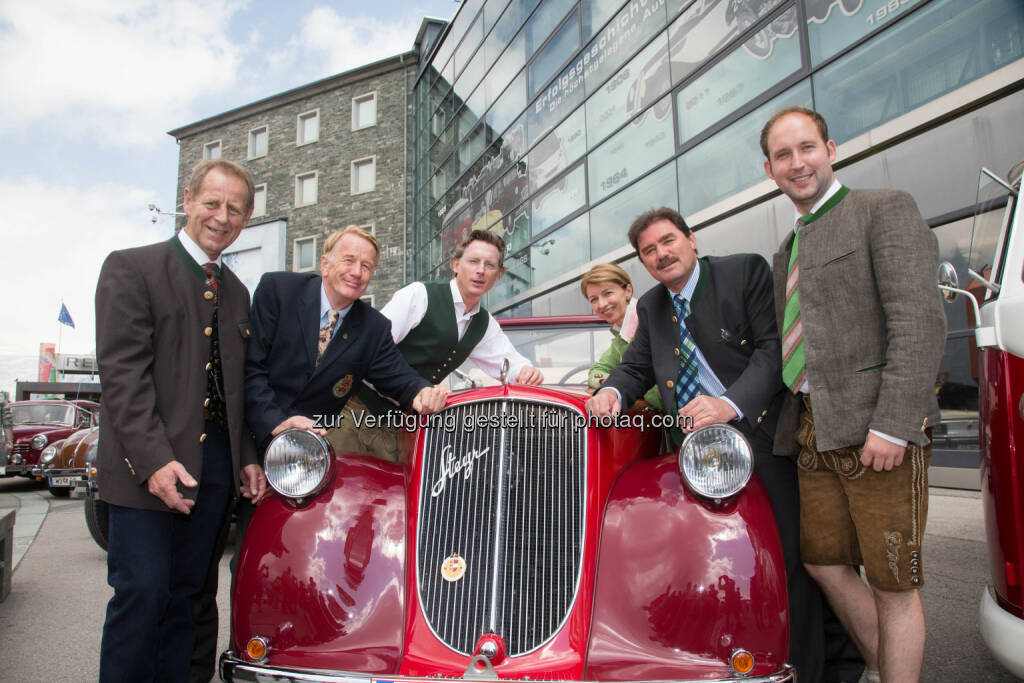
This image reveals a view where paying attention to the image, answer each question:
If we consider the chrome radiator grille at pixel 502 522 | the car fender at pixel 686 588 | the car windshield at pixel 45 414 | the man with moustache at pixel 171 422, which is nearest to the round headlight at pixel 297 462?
the man with moustache at pixel 171 422

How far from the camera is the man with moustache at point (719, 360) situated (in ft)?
7.02

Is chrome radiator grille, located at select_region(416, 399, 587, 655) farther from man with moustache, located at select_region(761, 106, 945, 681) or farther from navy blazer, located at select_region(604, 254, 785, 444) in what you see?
man with moustache, located at select_region(761, 106, 945, 681)

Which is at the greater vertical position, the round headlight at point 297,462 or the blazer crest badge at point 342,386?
Answer: the blazer crest badge at point 342,386

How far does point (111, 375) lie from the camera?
6.07 feet

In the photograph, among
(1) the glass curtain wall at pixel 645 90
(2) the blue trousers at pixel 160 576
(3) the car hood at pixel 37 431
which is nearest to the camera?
(2) the blue trousers at pixel 160 576

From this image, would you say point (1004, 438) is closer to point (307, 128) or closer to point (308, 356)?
point (308, 356)

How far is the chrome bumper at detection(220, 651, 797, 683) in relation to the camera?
5.06 feet

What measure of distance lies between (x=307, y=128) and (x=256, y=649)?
2497cm

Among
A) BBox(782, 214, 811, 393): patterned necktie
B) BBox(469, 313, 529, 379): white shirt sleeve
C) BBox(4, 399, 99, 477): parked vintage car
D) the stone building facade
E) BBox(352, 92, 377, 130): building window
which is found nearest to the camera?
BBox(782, 214, 811, 393): patterned necktie

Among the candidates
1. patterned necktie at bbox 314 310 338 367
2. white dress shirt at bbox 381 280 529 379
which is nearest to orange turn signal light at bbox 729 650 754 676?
white dress shirt at bbox 381 280 529 379

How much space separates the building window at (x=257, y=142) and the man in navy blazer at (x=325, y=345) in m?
24.6

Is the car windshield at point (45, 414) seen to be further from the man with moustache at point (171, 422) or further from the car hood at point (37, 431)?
the man with moustache at point (171, 422)

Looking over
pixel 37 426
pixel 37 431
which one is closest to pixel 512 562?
pixel 37 431

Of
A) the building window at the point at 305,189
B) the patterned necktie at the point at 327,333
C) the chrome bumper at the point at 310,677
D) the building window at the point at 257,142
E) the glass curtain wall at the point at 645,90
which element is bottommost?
the chrome bumper at the point at 310,677
